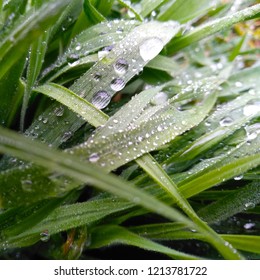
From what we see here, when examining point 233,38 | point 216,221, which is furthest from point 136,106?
point 233,38

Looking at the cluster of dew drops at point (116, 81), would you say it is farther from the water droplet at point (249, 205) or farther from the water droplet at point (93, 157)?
the water droplet at point (249, 205)

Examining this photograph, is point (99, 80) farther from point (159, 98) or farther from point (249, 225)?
point (249, 225)

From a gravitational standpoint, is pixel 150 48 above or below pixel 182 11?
below

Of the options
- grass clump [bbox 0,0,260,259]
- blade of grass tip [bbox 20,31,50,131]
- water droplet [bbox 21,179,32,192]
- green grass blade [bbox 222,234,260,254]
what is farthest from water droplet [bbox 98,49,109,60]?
green grass blade [bbox 222,234,260,254]

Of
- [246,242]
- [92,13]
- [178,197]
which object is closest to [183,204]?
[178,197]

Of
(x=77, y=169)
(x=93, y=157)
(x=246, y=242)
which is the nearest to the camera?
(x=77, y=169)

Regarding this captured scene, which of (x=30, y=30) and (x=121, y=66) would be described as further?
(x=121, y=66)

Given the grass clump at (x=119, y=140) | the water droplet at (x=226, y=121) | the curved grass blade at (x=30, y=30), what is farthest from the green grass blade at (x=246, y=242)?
the curved grass blade at (x=30, y=30)
